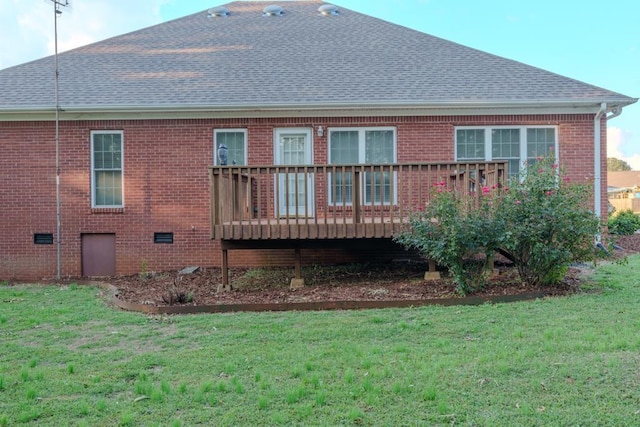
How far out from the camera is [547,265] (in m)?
6.84

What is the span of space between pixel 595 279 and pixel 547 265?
1.68 metres

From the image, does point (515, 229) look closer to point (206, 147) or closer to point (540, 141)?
point (540, 141)

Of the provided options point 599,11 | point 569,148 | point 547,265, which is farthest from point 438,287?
point 599,11

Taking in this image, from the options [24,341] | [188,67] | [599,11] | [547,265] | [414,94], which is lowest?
[24,341]

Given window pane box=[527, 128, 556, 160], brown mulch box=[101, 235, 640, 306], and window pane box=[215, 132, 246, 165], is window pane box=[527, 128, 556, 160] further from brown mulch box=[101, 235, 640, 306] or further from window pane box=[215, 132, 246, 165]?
window pane box=[215, 132, 246, 165]

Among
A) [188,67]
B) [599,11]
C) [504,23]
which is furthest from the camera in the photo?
[504,23]

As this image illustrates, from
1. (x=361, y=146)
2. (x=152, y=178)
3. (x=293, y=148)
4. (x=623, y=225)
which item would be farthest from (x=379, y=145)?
(x=623, y=225)

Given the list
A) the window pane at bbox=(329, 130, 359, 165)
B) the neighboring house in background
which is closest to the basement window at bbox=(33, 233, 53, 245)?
the window pane at bbox=(329, 130, 359, 165)

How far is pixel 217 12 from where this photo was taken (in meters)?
14.7

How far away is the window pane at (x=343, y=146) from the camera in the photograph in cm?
1021

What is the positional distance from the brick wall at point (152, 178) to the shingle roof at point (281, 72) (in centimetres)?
47

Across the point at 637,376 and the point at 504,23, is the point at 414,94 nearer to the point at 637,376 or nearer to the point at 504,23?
the point at 637,376

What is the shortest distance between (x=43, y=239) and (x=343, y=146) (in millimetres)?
6299

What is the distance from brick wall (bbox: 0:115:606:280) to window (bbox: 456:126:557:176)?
0.16 metres
